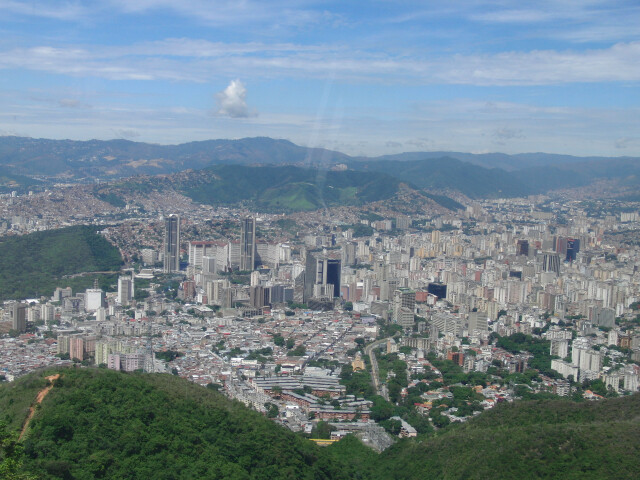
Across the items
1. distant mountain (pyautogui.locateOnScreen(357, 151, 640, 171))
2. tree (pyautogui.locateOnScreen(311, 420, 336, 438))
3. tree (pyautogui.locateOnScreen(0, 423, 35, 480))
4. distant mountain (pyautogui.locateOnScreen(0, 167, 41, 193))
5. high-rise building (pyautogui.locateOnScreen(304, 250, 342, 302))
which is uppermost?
distant mountain (pyautogui.locateOnScreen(357, 151, 640, 171))

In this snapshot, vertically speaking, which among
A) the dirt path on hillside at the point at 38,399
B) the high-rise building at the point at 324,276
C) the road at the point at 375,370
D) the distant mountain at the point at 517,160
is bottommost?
the road at the point at 375,370

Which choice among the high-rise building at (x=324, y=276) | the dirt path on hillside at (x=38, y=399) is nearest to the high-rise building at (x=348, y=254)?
the high-rise building at (x=324, y=276)

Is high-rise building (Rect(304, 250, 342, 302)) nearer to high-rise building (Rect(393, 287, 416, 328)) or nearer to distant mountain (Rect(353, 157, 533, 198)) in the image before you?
high-rise building (Rect(393, 287, 416, 328))

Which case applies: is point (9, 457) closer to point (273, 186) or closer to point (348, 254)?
point (348, 254)

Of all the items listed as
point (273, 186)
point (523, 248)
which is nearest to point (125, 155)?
point (273, 186)

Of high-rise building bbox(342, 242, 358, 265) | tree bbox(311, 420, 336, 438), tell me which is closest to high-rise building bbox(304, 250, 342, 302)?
high-rise building bbox(342, 242, 358, 265)

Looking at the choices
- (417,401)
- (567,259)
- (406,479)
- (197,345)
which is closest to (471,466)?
(406,479)

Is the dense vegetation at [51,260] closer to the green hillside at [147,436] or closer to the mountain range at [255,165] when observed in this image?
the green hillside at [147,436]

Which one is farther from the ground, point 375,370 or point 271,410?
point 271,410
